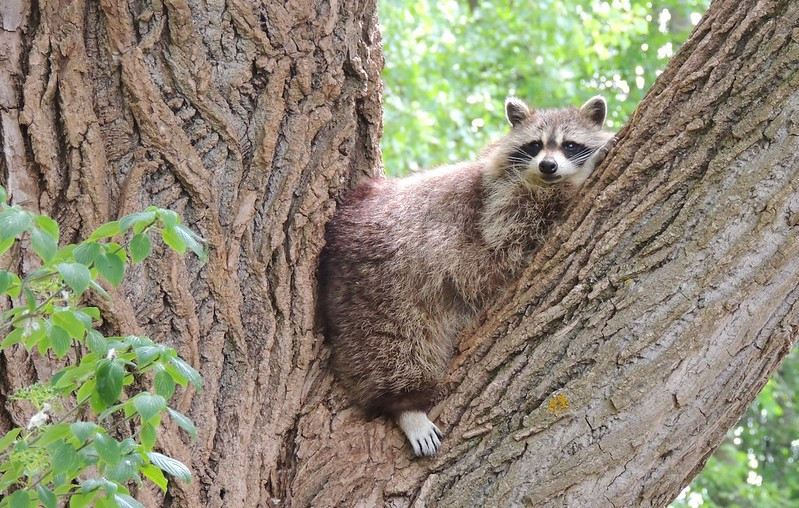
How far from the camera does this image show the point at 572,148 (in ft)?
14.0

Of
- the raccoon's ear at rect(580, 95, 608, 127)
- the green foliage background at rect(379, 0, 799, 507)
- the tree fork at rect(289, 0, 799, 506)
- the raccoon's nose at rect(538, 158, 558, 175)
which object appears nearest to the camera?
the tree fork at rect(289, 0, 799, 506)

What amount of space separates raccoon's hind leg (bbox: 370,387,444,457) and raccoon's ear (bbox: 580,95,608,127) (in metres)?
1.87

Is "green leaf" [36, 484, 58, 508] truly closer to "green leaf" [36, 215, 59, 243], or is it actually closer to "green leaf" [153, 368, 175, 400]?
"green leaf" [153, 368, 175, 400]

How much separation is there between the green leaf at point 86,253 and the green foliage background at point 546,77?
6.47 metres

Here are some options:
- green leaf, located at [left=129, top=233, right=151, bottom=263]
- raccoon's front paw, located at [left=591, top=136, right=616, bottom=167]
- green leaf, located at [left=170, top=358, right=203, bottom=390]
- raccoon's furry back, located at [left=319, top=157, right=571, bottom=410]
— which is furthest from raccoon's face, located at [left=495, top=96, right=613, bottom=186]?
green leaf, located at [left=129, top=233, right=151, bottom=263]

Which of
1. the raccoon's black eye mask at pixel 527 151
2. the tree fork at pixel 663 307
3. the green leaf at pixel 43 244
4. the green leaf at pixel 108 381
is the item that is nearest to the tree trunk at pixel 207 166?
the tree fork at pixel 663 307

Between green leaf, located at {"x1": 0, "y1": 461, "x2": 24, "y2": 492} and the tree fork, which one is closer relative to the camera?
green leaf, located at {"x1": 0, "y1": 461, "x2": 24, "y2": 492}

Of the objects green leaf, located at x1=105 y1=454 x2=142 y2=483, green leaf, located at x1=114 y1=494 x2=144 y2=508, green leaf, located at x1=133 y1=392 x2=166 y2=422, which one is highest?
green leaf, located at x1=133 y1=392 x2=166 y2=422

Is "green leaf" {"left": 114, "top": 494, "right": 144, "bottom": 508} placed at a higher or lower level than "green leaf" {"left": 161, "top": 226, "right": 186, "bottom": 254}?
lower

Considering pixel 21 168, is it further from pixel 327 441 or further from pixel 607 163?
pixel 607 163

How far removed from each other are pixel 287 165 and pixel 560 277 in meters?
1.02

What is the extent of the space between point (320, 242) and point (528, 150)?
146 centimetres

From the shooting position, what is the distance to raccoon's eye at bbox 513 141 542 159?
4219mm

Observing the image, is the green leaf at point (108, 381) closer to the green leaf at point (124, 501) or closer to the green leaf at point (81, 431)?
the green leaf at point (81, 431)
